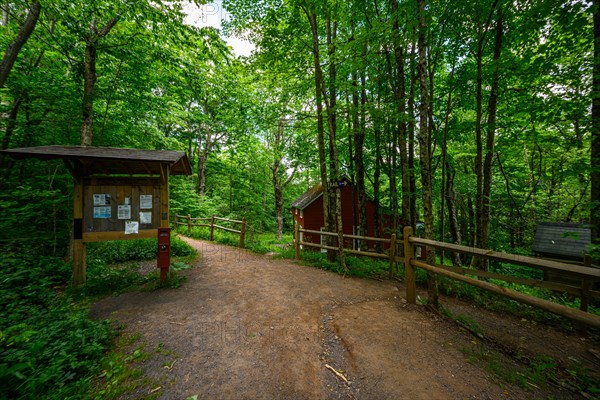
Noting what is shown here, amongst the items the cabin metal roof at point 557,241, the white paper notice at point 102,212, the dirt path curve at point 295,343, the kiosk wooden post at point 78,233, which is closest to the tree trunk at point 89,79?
the kiosk wooden post at point 78,233

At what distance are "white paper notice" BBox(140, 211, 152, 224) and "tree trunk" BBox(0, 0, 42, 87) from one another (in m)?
3.41

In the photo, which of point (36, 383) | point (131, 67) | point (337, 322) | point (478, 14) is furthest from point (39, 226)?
point (478, 14)

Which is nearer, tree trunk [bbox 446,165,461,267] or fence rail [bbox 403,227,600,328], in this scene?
fence rail [bbox 403,227,600,328]

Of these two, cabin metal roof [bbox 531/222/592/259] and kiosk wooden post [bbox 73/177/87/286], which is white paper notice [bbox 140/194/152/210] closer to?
kiosk wooden post [bbox 73/177/87/286]

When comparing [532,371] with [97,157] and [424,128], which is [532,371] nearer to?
[424,128]

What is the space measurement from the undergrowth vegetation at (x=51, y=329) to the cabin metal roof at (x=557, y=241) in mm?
16083

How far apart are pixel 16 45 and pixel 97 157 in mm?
2781

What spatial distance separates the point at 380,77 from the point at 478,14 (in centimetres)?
324

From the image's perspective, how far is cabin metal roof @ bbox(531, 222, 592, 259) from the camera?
9845 mm

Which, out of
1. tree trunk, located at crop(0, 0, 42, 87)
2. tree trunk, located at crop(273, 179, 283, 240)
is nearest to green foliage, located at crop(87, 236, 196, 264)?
tree trunk, located at crop(0, 0, 42, 87)

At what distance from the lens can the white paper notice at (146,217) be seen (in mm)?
5297

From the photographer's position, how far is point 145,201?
535 cm

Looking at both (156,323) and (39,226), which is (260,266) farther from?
(39,226)

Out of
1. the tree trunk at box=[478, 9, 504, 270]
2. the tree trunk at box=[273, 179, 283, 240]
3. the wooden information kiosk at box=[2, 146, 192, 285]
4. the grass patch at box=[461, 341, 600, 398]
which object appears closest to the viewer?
the grass patch at box=[461, 341, 600, 398]
